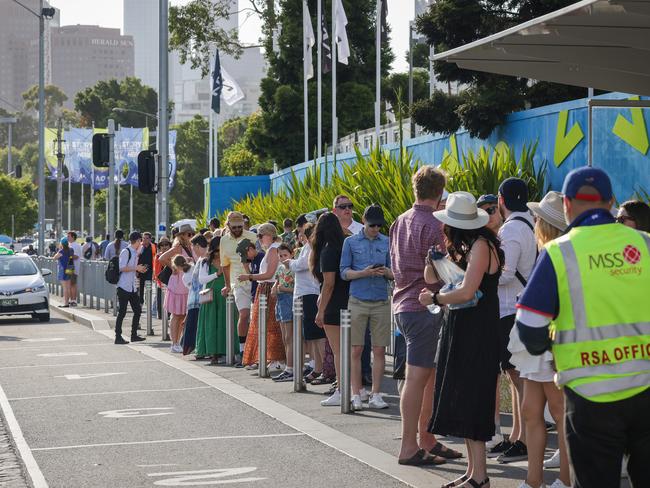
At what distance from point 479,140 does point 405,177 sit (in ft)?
6.66

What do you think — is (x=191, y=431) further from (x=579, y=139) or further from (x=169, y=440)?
(x=579, y=139)

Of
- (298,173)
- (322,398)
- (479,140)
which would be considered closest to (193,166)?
(298,173)

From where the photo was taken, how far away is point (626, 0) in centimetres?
872

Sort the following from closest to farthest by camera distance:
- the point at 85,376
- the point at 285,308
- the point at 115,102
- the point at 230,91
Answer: the point at 285,308 < the point at 85,376 < the point at 230,91 < the point at 115,102

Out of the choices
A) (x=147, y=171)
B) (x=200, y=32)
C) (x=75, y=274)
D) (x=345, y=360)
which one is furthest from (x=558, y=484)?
(x=200, y=32)

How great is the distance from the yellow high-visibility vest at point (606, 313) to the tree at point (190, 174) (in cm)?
10035

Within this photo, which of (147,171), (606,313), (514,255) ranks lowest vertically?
(606,313)

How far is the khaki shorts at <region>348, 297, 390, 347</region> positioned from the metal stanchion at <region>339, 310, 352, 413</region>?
0.72 ft

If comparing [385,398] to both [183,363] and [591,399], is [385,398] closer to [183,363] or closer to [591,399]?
[183,363]

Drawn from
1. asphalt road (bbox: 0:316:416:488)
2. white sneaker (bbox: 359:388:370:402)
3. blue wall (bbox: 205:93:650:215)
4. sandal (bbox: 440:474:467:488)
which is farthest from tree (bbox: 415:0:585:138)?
sandal (bbox: 440:474:467:488)

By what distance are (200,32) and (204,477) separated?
1946 inches

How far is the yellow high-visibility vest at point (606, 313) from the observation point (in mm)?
5160

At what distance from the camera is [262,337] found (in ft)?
48.0

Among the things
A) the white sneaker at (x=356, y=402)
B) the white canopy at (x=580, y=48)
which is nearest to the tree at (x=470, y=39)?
the white canopy at (x=580, y=48)
